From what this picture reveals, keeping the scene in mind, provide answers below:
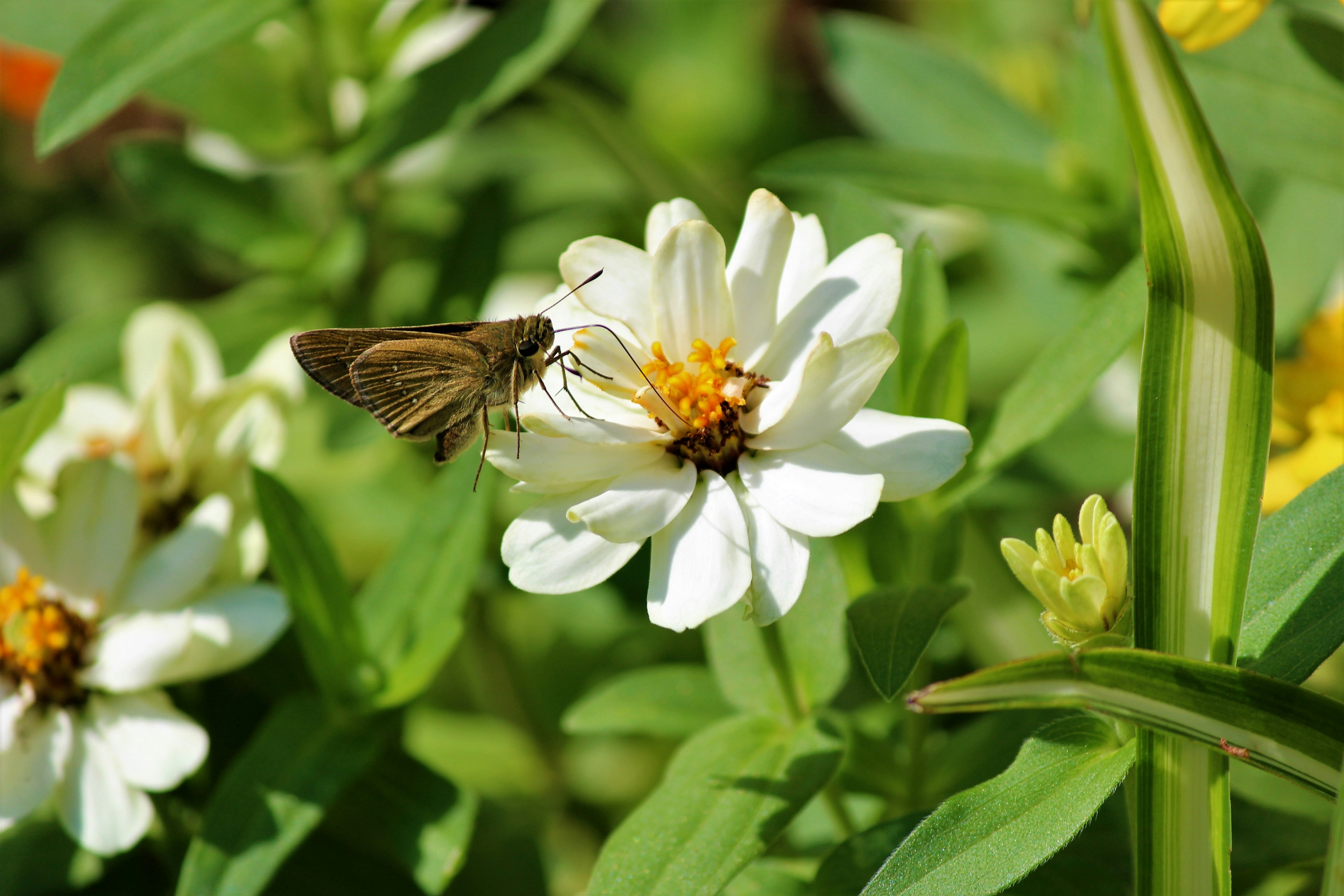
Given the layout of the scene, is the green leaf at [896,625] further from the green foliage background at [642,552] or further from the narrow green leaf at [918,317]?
the narrow green leaf at [918,317]

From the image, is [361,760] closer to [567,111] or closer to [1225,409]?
[1225,409]

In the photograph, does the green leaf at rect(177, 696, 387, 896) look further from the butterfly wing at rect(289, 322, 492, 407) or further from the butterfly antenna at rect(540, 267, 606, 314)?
the butterfly antenna at rect(540, 267, 606, 314)

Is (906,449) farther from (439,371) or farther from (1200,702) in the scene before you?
(439,371)

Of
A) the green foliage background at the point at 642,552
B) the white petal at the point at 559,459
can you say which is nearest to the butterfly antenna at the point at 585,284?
the white petal at the point at 559,459

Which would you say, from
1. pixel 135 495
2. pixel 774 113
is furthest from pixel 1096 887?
pixel 774 113

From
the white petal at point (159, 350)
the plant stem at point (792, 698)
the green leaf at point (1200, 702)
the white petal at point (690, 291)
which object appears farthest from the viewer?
the white petal at point (159, 350)

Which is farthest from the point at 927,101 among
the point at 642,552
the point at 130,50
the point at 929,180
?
the point at 130,50
